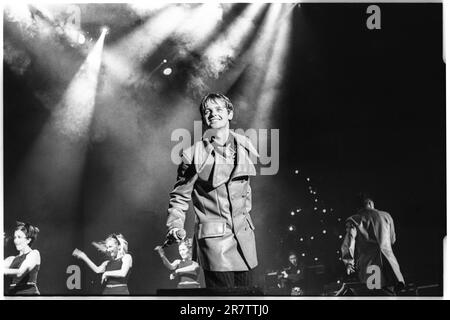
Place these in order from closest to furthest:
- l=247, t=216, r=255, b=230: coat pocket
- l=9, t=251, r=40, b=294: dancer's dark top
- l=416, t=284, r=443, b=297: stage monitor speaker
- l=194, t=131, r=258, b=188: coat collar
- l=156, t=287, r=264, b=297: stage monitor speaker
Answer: l=156, t=287, r=264, b=297: stage monitor speaker < l=194, t=131, r=258, b=188: coat collar < l=247, t=216, r=255, b=230: coat pocket < l=416, t=284, r=443, b=297: stage monitor speaker < l=9, t=251, r=40, b=294: dancer's dark top

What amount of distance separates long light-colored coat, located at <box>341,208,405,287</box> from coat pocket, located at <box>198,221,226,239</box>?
3.86 feet

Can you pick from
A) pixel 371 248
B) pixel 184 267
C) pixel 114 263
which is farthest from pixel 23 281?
pixel 371 248

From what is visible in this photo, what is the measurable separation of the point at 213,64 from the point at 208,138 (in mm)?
713

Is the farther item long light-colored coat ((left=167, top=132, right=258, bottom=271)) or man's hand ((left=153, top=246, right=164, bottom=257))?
man's hand ((left=153, top=246, right=164, bottom=257))

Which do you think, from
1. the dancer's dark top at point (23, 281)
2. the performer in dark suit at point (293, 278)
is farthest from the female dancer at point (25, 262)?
the performer in dark suit at point (293, 278)

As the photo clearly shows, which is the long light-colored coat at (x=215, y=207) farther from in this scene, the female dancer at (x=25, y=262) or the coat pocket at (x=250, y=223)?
the female dancer at (x=25, y=262)

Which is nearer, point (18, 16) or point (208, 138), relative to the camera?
point (208, 138)

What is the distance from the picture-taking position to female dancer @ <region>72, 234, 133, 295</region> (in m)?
6.46

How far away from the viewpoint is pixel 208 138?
6141 millimetres

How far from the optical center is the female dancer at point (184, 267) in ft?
21.1

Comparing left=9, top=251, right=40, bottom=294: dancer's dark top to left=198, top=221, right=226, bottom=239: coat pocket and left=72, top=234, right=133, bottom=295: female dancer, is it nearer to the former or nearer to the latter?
left=72, top=234, right=133, bottom=295: female dancer
